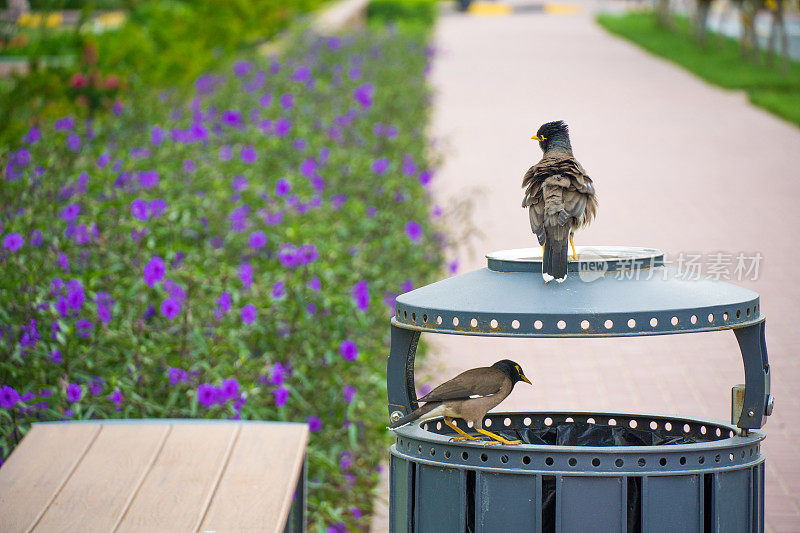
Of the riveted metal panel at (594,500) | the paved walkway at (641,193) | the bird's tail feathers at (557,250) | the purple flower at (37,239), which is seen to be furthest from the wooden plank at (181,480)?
the paved walkway at (641,193)

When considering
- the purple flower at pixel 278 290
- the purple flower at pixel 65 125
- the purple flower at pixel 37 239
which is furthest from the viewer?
the purple flower at pixel 65 125

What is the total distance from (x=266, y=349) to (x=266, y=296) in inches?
8.3

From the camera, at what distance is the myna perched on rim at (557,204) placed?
2.24 metres

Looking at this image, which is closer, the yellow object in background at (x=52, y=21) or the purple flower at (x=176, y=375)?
the purple flower at (x=176, y=375)

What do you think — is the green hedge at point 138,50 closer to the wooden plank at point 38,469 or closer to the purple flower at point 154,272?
the purple flower at point 154,272

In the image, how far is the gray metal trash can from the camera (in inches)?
82.9

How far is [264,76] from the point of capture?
36.3ft

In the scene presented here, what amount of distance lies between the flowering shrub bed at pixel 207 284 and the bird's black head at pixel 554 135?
1.46 metres

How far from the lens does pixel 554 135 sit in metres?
2.42

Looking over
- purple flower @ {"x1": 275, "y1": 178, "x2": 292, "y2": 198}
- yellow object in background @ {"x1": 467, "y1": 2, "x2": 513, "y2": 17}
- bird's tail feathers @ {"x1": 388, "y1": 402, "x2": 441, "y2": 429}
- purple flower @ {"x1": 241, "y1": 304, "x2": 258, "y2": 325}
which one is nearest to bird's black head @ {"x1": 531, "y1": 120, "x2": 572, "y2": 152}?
bird's tail feathers @ {"x1": 388, "y1": 402, "x2": 441, "y2": 429}

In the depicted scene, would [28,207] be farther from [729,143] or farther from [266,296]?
[729,143]

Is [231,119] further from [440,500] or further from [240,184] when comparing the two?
[440,500]

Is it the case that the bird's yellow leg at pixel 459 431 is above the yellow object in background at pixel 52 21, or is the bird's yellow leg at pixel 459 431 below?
below

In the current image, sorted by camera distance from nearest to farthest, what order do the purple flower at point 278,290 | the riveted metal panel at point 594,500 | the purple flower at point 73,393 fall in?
the riveted metal panel at point 594,500 → the purple flower at point 73,393 → the purple flower at point 278,290
